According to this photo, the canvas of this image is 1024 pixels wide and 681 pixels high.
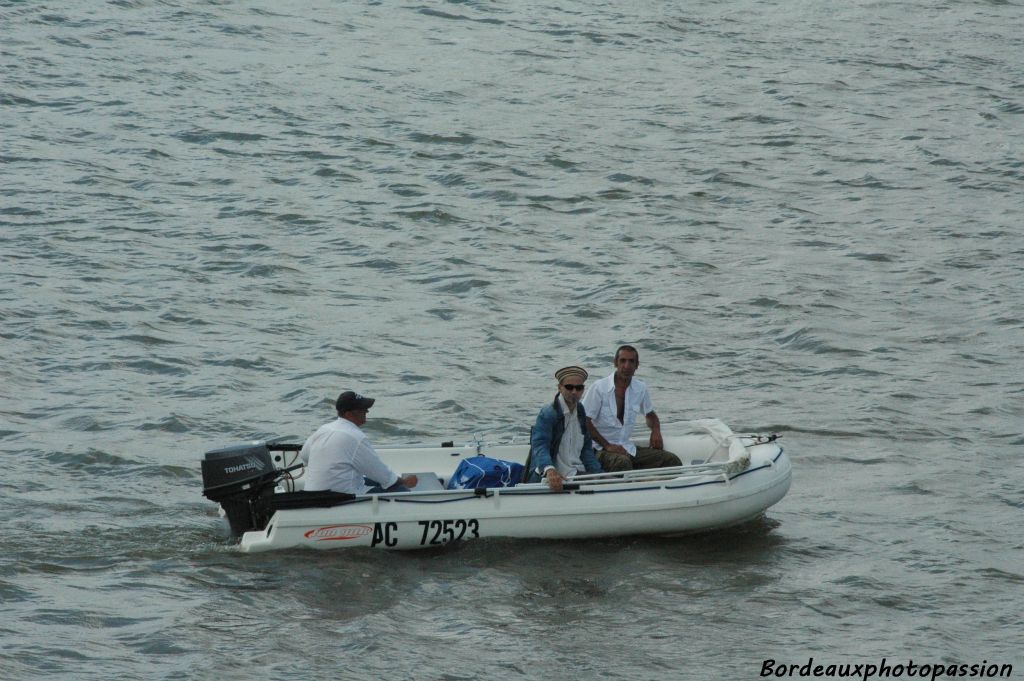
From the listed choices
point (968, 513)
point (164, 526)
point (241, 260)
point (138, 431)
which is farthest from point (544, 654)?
point (241, 260)

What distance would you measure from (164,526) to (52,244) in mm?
7999

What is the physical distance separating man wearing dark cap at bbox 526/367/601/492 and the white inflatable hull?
159 mm

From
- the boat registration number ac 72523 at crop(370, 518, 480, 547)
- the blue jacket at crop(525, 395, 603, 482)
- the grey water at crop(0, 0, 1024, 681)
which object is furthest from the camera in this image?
the blue jacket at crop(525, 395, 603, 482)

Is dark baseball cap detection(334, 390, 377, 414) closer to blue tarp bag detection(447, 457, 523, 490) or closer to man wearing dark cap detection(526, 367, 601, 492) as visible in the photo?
blue tarp bag detection(447, 457, 523, 490)

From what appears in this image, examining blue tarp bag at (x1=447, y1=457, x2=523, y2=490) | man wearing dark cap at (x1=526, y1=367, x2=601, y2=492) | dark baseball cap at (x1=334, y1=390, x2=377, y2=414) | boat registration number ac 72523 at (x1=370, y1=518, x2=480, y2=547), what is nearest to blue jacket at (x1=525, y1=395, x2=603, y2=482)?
man wearing dark cap at (x1=526, y1=367, x2=601, y2=492)

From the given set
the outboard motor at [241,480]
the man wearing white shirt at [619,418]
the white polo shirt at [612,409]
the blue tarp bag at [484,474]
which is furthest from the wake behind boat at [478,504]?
the white polo shirt at [612,409]

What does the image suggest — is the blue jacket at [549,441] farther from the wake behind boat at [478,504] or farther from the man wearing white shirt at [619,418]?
the man wearing white shirt at [619,418]

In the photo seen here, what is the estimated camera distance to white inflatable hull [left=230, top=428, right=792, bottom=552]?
1002 centimetres

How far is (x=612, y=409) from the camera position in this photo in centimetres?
1091

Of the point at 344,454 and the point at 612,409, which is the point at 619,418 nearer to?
the point at 612,409

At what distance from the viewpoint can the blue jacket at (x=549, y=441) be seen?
1027 centimetres

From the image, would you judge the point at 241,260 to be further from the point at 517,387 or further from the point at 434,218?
the point at 517,387

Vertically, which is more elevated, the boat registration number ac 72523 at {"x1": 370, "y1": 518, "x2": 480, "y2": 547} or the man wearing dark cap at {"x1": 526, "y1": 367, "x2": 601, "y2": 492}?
the man wearing dark cap at {"x1": 526, "y1": 367, "x2": 601, "y2": 492}

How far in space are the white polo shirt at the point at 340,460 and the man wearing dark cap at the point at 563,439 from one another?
1129mm
